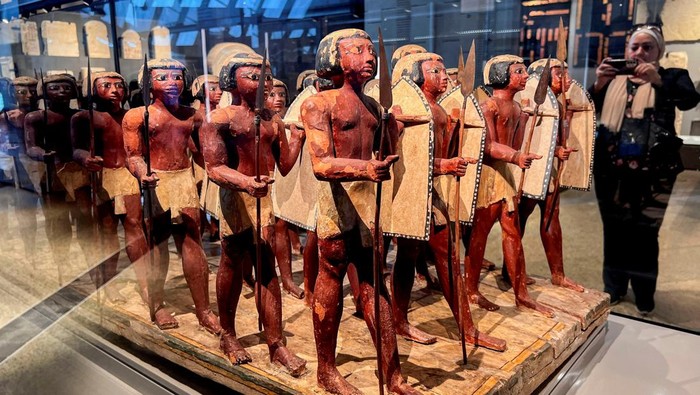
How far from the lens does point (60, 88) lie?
400 centimetres

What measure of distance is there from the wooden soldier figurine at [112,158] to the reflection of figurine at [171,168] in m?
0.32

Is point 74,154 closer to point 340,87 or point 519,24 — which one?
point 340,87

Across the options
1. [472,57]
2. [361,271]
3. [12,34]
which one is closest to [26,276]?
[12,34]

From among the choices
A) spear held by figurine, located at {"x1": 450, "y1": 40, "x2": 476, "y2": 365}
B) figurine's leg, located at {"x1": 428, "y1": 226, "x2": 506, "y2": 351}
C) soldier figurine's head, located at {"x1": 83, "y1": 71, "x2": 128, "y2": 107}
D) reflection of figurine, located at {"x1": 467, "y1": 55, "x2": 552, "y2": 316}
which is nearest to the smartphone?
reflection of figurine, located at {"x1": 467, "y1": 55, "x2": 552, "y2": 316}

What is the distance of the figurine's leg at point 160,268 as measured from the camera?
11.2 ft

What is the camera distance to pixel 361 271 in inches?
98.3

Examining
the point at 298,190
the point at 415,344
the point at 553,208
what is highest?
the point at 298,190

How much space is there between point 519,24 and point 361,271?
137 inches

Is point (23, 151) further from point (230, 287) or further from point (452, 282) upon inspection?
point (452, 282)

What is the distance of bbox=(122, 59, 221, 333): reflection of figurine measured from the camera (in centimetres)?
318

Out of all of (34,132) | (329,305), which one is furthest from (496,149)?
(34,132)

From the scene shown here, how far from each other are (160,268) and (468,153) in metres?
2.21

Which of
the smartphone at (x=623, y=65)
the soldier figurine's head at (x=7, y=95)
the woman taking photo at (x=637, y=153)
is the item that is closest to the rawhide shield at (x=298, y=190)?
the soldier figurine's head at (x=7, y=95)

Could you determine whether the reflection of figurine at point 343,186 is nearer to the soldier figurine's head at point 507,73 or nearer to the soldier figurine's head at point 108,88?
the soldier figurine's head at point 507,73
